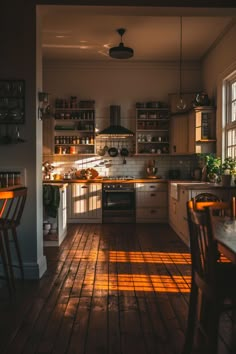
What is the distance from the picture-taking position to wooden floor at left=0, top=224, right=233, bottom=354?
2.48m

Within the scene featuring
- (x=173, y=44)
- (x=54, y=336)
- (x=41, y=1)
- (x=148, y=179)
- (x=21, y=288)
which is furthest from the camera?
(x=148, y=179)

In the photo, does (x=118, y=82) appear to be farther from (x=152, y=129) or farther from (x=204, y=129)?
(x=204, y=129)

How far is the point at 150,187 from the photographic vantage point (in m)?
7.64

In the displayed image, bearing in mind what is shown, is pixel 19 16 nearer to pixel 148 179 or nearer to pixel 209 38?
pixel 209 38

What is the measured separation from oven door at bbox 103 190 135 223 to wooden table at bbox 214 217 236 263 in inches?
187

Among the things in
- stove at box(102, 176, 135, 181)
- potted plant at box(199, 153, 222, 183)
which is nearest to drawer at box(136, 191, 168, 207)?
stove at box(102, 176, 135, 181)

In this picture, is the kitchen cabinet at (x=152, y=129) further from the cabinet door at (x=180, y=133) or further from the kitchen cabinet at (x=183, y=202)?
the kitchen cabinet at (x=183, y=202)

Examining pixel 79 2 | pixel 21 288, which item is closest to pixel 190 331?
pixel 21 288

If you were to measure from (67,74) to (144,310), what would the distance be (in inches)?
245

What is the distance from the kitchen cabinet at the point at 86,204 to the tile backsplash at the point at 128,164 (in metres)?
0.72

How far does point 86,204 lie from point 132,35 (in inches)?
133

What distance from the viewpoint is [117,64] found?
26.7 ft

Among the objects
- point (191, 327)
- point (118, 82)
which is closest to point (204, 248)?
point (191, 327)

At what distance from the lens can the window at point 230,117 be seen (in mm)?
6199
